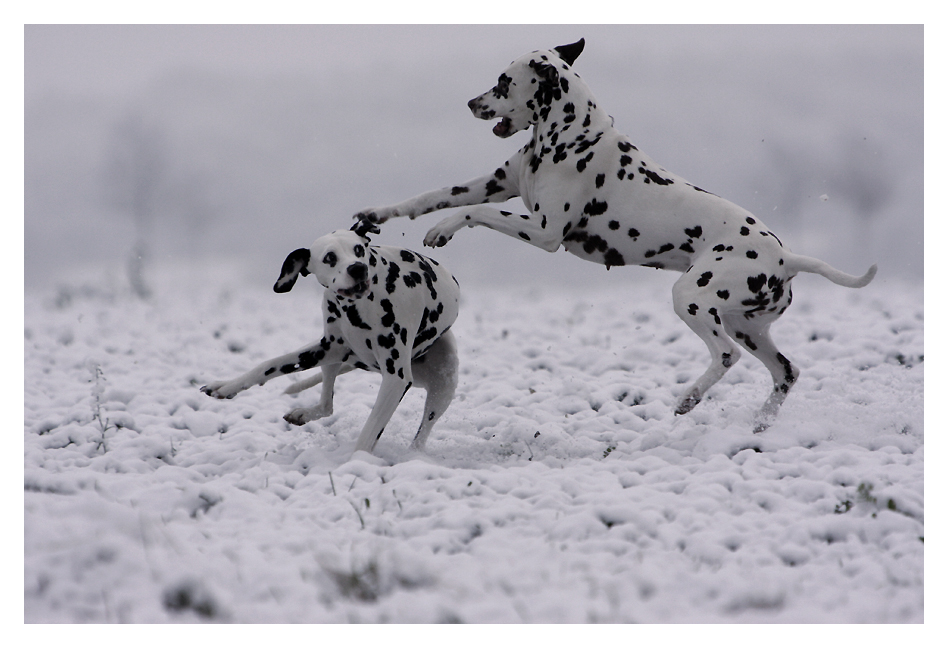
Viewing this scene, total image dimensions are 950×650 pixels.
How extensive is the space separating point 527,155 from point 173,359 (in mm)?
4820

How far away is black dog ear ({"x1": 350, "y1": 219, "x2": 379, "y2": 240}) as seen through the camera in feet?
16.2

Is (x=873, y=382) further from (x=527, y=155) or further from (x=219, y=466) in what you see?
(x=219, y=466)

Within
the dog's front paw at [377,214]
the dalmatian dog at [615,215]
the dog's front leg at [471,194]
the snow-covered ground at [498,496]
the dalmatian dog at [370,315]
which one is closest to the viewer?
the snow-covered ground at [498,496]

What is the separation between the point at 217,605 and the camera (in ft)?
10.7

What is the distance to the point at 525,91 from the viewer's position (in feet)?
17.8

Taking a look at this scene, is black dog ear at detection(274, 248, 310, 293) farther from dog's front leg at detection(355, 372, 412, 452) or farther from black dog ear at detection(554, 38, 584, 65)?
black dog ear at detection(554, 38, 584, 65)

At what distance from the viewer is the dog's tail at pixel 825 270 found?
530 centimetres

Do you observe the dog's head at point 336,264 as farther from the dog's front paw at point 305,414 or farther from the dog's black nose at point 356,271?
the dog's front paw at point 305,414

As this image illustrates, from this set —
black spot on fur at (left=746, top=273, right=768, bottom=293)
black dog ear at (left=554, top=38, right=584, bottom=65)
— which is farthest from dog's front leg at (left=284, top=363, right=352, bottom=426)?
black spot on fur at (left=746, top=273, right=768, bottom=293)

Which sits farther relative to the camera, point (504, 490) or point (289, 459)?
A: point (289, 459)

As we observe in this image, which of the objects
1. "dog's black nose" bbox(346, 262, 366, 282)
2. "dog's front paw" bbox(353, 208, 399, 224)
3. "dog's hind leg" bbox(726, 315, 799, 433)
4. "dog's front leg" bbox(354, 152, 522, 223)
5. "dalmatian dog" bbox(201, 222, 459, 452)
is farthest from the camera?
"dog's hind leg" bbox(726, 315, 799, 433)

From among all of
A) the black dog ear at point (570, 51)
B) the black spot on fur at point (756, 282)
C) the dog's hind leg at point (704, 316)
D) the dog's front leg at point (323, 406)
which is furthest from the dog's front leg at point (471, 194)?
the black spot on fur at point (756, 282)

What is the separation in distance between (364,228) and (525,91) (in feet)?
4.75

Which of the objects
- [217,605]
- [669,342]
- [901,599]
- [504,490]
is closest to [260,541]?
[217,605]
